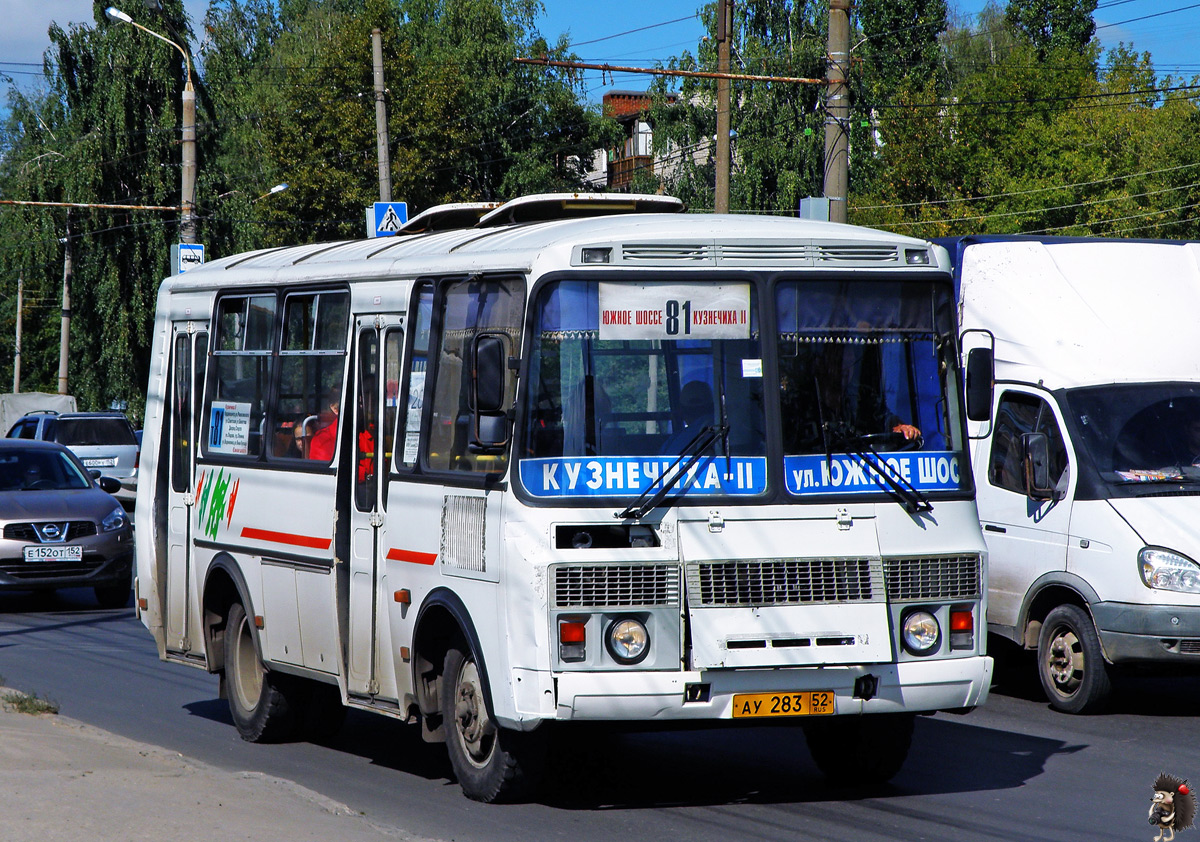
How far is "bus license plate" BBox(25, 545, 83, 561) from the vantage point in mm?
16359

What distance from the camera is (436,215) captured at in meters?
10.4

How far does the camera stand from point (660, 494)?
7.09m

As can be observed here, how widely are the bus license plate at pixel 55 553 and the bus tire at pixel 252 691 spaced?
694 cm

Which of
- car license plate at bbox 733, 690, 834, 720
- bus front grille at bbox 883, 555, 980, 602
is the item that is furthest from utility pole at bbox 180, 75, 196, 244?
car license plate at bbox 733, 690, 834, 720

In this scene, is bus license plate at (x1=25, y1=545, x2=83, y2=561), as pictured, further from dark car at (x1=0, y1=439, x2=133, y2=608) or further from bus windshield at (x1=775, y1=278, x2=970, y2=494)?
bus windshield at (x1=775, y1=278, x2=970, y2=494)

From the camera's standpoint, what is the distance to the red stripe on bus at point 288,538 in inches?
352

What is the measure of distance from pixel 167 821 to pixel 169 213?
141 feet

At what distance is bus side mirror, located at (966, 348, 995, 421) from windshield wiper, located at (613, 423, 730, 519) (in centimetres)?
141

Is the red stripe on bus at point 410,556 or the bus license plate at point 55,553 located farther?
the bus license plate at point 55,553

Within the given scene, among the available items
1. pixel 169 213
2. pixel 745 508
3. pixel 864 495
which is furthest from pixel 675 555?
pixel 169 213

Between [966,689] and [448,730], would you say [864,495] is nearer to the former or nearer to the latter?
[966,689]

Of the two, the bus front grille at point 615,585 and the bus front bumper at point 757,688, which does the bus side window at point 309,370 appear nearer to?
the bus front grille at point 615,585

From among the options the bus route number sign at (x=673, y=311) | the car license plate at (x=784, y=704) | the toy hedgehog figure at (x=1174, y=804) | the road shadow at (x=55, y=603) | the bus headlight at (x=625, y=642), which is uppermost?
the bus route number sign at (x=673, y=311)

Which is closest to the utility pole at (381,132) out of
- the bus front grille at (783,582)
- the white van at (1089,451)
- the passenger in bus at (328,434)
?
the white van at (1089,451)
